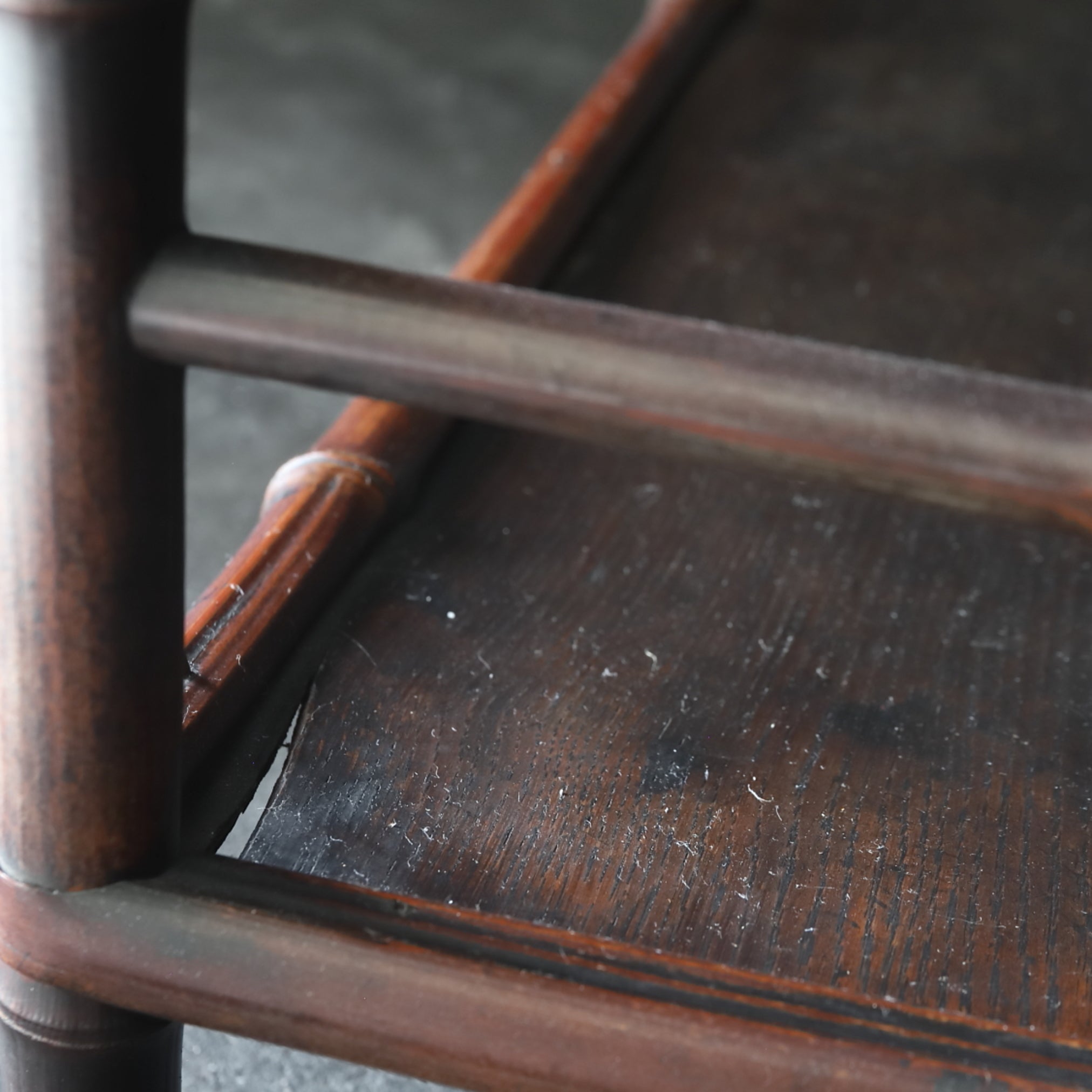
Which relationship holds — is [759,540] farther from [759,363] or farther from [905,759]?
[759,363]

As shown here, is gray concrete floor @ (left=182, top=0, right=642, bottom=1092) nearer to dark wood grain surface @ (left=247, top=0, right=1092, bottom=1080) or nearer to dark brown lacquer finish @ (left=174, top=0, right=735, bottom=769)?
dark brown lacquer finish @ (left=174, top=0, right=735, bottom=769)

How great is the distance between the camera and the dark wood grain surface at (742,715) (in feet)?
1.24

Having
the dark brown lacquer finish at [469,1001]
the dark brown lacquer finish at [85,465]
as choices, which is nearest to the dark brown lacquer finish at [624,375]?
the dark brown lacquer finish at [85,465]

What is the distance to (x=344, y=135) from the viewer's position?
1.79 m

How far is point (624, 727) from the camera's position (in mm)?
445

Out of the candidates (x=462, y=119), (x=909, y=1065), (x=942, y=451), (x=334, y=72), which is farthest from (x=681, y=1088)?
(x=334, y=72)

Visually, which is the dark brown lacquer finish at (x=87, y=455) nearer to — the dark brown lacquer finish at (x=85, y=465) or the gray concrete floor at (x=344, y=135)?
the dark brown lacquer finish at (x=85, y=465)

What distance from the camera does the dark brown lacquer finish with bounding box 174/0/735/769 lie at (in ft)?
1.41

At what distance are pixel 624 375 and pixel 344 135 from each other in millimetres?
1631

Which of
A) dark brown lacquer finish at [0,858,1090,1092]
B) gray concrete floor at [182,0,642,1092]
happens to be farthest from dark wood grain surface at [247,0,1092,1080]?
gray concrete floor at [182,0,642,1092]

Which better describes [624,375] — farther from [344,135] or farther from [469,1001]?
[344,135]

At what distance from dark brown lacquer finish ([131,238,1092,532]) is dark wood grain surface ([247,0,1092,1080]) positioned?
23 millimetres

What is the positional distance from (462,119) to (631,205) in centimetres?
111

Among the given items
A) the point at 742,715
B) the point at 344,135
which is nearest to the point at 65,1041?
the point at 742,715
